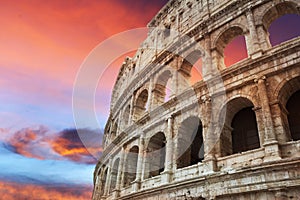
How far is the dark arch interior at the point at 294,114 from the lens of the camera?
30.5 ft

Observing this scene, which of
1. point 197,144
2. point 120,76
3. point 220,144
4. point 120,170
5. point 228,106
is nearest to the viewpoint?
point 220,144

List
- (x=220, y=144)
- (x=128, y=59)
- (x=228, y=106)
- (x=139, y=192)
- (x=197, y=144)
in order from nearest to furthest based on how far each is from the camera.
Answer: (x=220, y=144)
(x=228, y=106)
(x=139, y=192)
(x=197, y=144)
(x=128, y=59)

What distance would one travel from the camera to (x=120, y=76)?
80.9 feet

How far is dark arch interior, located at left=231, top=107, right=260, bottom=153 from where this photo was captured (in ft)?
33.3

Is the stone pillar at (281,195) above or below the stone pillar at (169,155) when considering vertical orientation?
below

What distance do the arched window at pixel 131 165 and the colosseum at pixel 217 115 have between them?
0.19 feet

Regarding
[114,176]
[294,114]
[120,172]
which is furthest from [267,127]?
[114,176]

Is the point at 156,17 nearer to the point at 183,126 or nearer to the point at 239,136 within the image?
the point at 183,126

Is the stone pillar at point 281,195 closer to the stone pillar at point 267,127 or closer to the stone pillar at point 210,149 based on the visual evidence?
the stone pillar at point 267,127

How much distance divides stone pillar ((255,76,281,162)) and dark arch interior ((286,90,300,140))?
6.00ft

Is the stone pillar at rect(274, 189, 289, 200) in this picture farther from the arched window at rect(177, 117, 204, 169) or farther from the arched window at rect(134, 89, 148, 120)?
the arched window at rect(134, 89, 148, 120)

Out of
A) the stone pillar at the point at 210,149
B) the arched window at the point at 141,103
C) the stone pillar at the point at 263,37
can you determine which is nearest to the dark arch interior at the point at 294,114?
the stone pillar at the point at 263,37

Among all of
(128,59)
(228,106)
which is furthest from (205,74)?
(128,59)

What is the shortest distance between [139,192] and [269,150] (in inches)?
239
